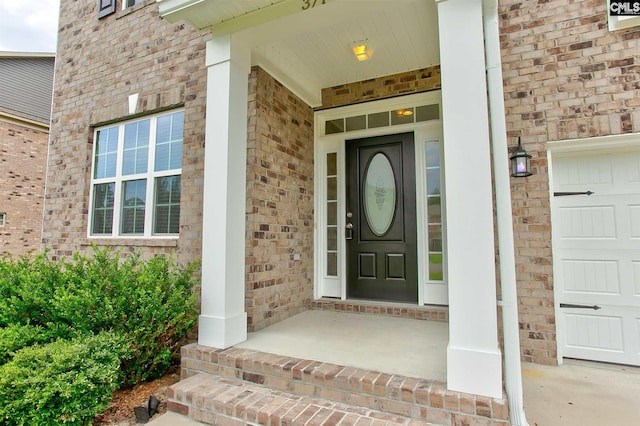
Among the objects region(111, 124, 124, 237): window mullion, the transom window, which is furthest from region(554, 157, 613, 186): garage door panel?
the transom window

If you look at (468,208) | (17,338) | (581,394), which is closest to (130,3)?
(17,338)

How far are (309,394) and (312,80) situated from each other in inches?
137

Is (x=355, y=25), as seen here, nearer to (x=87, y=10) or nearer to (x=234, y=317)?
(x=234, y=317)

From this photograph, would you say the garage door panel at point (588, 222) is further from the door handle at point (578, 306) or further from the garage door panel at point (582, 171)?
the door handle at point (578, 306)

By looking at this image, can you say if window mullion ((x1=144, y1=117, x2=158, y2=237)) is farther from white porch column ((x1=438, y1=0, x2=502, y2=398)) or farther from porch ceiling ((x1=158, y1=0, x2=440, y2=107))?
white porch column ((x1=438, y1=0, x2=502, y2=398))

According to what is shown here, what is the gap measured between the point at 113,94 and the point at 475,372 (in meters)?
5.08

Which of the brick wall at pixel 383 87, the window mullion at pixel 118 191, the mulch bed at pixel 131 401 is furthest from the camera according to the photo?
the window mullion at pixel 118 191

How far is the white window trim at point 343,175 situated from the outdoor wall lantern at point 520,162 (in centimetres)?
88

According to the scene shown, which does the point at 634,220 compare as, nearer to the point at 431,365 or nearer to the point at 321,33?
the point at 431,365

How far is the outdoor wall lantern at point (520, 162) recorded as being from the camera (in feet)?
9.71

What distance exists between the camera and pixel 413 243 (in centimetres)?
394

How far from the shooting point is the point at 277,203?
369cm

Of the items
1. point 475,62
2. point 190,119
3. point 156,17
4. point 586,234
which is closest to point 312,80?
point 190,119

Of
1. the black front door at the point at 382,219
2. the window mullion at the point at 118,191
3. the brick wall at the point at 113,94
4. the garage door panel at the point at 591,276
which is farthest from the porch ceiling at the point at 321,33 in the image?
the garage door panel at the point at 591,276
